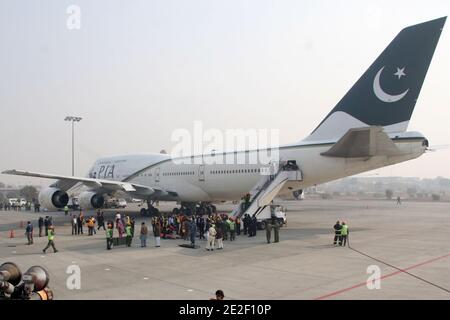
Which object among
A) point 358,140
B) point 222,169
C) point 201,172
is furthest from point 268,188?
point 201,172

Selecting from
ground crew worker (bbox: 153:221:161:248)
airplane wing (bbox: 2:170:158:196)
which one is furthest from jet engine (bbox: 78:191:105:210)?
ground crew worker (bbox: 153:221:161:248)

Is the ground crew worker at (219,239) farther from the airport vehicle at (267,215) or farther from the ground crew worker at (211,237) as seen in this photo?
the airport vehicle at (267,215)

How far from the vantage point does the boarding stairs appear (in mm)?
21312

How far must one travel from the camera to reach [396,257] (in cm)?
1347

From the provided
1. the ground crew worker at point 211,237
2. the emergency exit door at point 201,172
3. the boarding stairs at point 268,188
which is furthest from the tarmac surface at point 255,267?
the emergency exit door at point 201,172

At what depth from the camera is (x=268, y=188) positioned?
22.2 meters

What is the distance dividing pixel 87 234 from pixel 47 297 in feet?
52.9

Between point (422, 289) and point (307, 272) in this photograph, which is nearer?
point (422, 289)

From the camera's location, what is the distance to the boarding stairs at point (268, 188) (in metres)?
21.3

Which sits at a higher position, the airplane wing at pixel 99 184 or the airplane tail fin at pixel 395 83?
the airplane tail fin at pixel 395 83

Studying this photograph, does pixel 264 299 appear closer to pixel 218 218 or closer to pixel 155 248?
pixel 155 248

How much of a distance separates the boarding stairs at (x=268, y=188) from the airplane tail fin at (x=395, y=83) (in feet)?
12.0

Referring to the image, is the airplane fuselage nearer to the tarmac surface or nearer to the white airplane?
the white airplane
